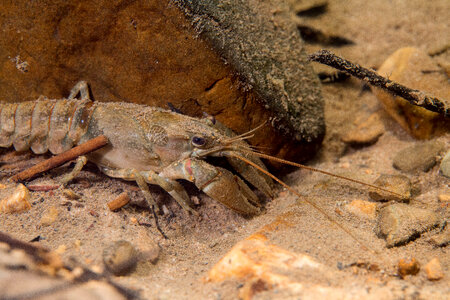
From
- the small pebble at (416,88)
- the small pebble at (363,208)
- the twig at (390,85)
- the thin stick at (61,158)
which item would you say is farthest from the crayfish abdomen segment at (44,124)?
the small pebble at (416,88)

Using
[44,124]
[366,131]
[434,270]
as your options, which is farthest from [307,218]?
[44,124]

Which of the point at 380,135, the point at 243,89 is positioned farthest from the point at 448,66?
the point at 243,89

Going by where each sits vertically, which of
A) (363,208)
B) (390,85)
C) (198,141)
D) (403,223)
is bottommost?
(363,208)

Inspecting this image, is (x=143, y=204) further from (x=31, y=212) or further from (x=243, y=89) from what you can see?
(x=243, y=89)

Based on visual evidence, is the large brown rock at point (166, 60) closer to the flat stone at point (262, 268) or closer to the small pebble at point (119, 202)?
the small pebble at point (119, 202)

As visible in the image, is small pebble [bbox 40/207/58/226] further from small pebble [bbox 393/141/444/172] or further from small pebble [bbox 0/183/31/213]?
small pebble [bbox 393/141/444/172]

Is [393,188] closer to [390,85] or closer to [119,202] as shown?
[390,85]
